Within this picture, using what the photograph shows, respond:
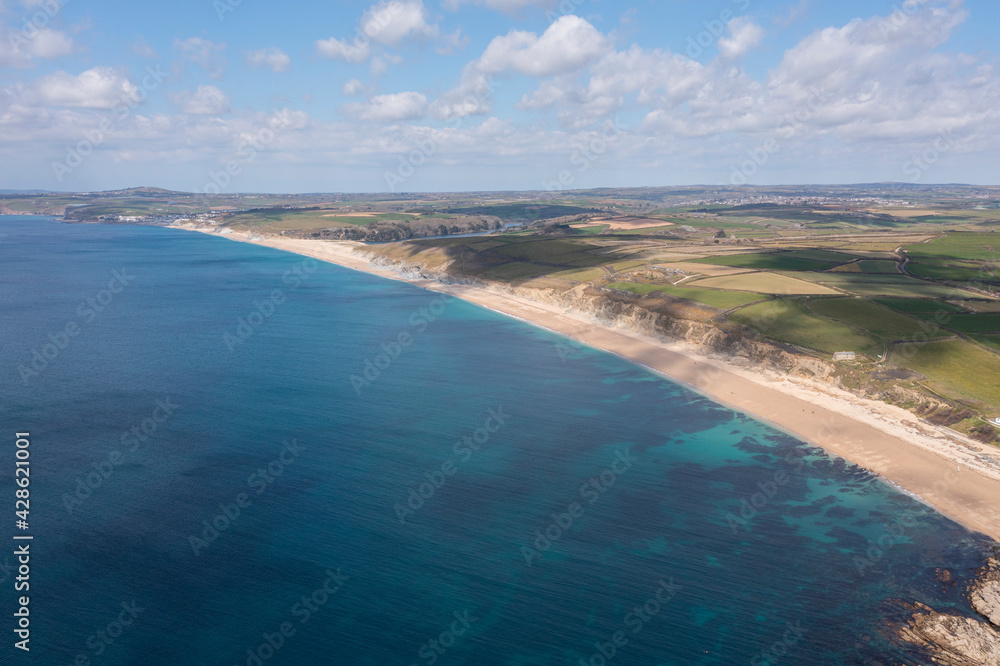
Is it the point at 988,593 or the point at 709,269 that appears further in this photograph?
the point at 709,269

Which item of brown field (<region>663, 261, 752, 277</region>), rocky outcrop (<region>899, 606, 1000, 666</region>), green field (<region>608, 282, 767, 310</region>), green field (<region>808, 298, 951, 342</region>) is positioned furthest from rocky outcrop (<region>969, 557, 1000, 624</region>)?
brown field (<region>663, 261, 752, 277</region>)

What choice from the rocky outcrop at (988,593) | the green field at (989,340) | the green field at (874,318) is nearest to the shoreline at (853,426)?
→ the rocky outcrop at (988,593)

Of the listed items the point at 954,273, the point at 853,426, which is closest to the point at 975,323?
the point at 853,426

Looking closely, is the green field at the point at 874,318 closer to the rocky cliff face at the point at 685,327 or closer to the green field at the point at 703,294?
the green field at the point at 703,294

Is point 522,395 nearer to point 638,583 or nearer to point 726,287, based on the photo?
point 638,583

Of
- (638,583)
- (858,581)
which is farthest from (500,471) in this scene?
(858,581)

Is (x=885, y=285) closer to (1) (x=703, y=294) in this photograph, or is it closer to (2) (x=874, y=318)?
(2) (x=874, y=318)
